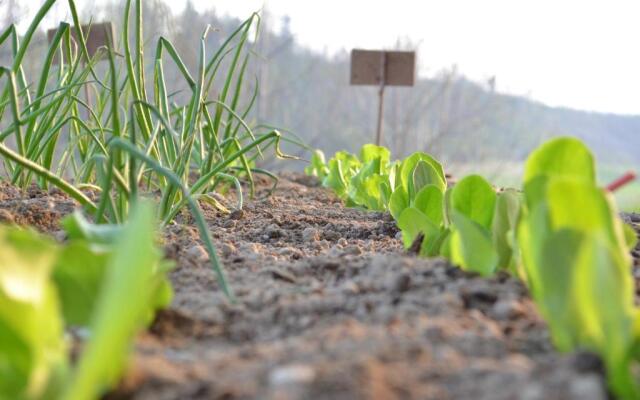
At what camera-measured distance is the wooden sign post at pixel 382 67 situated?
11.3 ft

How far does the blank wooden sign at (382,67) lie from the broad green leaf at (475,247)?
291 cm

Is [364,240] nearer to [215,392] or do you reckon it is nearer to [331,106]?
[215,392]

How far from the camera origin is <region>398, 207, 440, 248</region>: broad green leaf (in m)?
0.76

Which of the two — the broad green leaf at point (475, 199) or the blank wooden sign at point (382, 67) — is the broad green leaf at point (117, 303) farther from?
the blank wooden sign at point (382, 67)

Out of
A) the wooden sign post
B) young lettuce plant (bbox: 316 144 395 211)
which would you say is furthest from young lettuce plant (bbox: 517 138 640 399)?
the wooden sign post

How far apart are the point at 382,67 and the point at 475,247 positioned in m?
2.98

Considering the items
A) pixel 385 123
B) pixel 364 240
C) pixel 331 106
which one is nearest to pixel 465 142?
pixel 385 123

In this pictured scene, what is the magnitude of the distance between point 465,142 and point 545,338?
15.6m

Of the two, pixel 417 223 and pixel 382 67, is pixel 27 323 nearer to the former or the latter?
pixel 417 223

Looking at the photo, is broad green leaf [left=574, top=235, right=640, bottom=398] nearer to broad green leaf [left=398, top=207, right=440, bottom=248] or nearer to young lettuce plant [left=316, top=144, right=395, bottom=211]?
broad green leaf [left=398, top=207, right=440, bottom=248]

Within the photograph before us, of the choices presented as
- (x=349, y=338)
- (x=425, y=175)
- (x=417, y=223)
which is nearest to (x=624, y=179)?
(x=349, y=338)

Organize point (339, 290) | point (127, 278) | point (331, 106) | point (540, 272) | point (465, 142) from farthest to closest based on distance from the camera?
point (465, 142)
point (331, 106)
point (339, 290)
point (540, 272)
point (127, 278)

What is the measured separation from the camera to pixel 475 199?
0.68m

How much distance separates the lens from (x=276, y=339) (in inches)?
18.1
